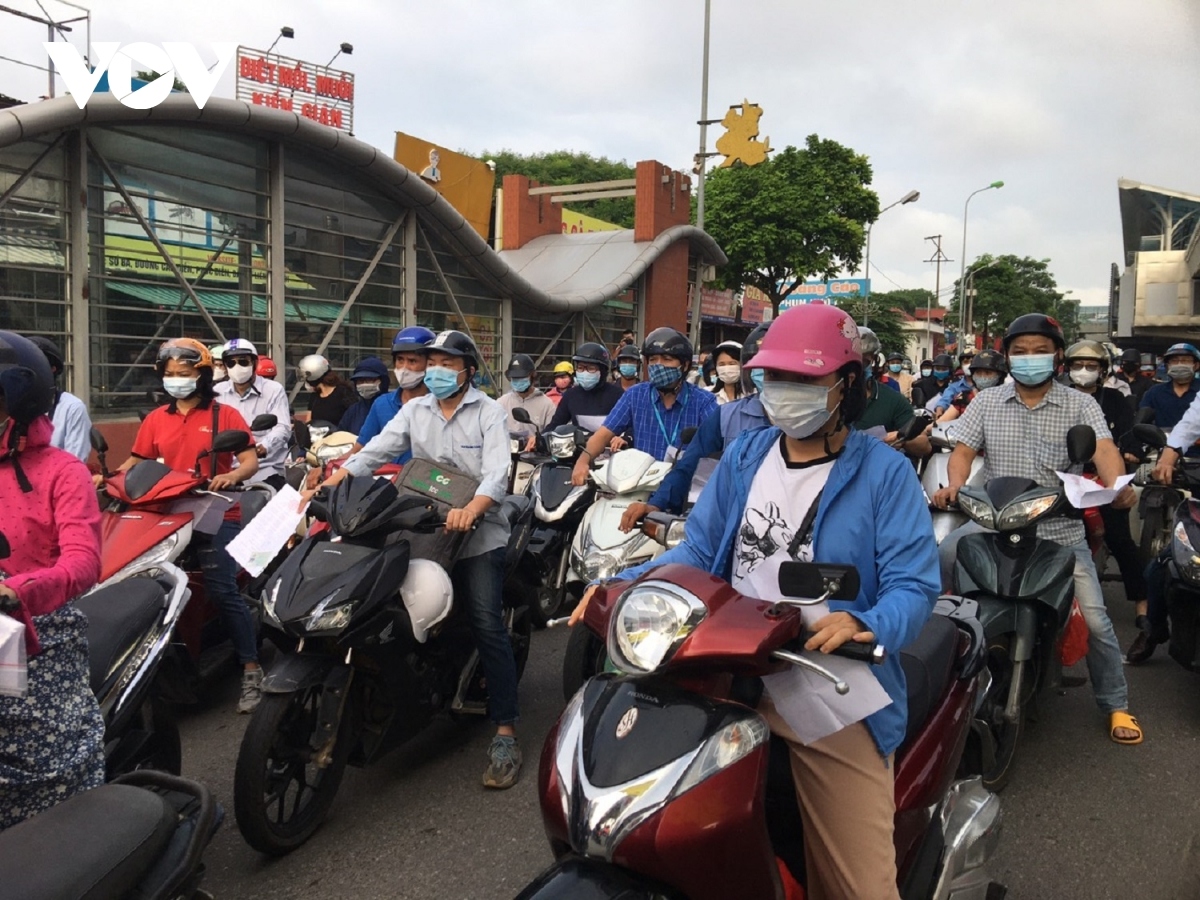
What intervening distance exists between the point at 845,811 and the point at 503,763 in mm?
2091

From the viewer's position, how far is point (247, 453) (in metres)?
4.74

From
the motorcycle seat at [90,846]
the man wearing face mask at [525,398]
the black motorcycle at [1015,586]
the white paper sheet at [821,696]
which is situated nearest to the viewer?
the motorcycle seat at [90,846]

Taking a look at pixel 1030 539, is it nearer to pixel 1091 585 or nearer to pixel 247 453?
pixel 1091 585

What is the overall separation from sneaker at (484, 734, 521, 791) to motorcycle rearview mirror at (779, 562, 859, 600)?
96.0 inches

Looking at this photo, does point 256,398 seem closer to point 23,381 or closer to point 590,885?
point 23,381

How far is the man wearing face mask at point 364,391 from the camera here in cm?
713

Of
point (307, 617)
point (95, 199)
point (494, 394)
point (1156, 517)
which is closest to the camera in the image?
point (307, 617)

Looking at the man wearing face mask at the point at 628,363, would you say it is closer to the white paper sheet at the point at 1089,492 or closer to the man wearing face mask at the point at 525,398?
the man wearing face mask at the point at 525,398

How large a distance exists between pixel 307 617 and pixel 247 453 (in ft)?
6.13

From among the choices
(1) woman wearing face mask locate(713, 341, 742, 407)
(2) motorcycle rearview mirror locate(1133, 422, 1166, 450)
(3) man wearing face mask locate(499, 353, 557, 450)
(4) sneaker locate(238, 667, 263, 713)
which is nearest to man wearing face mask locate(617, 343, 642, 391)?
(3) man wearing face mask locate(499, 353, 557, 450)

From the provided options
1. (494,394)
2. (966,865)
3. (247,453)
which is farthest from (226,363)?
(494,394)

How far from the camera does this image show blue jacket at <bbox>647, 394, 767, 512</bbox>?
4352 millimetres

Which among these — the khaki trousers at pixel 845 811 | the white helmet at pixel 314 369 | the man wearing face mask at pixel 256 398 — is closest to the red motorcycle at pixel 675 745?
the khaki trousers at pixel 845 811

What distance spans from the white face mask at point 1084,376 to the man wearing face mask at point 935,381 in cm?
694
